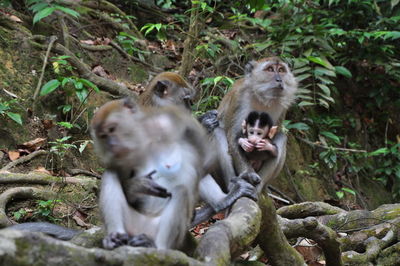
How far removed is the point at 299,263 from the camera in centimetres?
426

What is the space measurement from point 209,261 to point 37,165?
3674 mm

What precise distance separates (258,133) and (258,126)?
0.06m

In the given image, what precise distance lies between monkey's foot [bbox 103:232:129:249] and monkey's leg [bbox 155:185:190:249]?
18cm

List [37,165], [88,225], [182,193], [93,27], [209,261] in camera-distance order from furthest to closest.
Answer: [93,27]
[37,165]
[88,225]
[182,193]
[209,261]

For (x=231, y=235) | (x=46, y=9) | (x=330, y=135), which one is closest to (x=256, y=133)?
(x=231, y=235)

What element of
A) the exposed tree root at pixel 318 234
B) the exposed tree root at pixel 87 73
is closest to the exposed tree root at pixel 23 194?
the exposed tree root at pixel 87 73

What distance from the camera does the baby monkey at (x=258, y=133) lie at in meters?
4.58

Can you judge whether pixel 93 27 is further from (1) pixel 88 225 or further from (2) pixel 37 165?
(1) pixel 88 225

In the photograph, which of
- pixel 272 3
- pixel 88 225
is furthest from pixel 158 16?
pixel 88 225

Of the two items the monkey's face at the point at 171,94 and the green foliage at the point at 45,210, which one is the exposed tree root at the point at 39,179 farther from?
the monkey's face at the point at 171,94

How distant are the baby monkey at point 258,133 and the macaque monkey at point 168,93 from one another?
686 millimetres

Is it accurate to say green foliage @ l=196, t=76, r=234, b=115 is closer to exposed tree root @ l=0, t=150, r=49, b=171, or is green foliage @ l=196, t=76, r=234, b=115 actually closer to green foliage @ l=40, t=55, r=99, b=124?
green foliage @ l=40, t=55, r=99, b=124

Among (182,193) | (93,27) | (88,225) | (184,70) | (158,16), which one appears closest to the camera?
(182,193)

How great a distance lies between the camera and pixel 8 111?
5.87 metres
